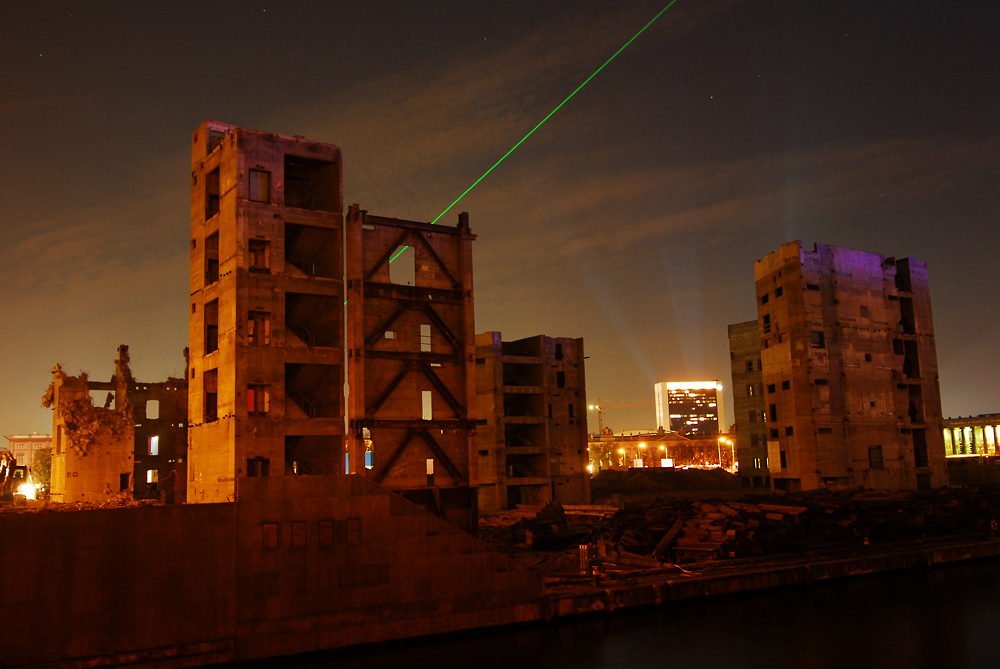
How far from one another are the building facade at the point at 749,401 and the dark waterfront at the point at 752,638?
52.0 metres

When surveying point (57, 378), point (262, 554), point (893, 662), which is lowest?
point (893, 662)

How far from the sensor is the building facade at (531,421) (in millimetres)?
64750

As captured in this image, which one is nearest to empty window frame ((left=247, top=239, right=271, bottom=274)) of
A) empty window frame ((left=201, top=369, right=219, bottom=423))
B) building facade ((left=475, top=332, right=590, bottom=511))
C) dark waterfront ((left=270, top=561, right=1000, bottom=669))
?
empty window frame ((left=201, top=369, right=219, bottom=423))

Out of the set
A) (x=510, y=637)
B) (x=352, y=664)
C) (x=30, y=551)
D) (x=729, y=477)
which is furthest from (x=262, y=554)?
(x=729, y=477)

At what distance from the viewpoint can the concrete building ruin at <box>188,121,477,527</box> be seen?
1312 inches

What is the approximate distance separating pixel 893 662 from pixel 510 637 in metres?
10.1

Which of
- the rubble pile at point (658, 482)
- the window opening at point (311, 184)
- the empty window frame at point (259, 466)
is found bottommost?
the rubble pile at point (658, 482)

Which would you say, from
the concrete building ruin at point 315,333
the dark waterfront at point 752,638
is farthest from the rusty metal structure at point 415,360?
the dark waterfront at point 752,638

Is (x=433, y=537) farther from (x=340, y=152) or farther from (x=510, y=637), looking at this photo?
(x=340, y=152)

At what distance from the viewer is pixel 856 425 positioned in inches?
2162

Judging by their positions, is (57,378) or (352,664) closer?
(352,664)

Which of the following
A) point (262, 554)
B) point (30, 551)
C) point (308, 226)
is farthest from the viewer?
point (308, 226)

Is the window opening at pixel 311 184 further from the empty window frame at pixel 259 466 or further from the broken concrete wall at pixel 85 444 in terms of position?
the broken concrete wall at pixel 85 444

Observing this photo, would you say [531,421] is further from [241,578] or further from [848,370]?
[241,578]
